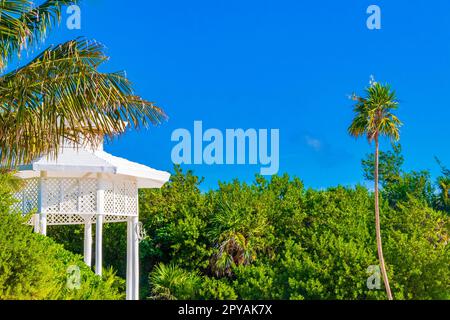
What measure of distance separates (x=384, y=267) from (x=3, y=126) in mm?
15000

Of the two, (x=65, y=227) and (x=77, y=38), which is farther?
(x=65, y=227)

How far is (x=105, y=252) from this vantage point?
28.4 metres

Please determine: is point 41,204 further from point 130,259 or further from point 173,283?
point 173,283

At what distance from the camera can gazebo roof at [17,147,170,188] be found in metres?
17.1

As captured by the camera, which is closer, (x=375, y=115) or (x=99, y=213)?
(x=99, y=213)

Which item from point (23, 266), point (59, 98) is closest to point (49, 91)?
point (59, 98)

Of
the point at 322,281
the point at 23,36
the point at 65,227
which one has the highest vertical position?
the point at 23,36

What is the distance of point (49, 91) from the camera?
11977 mm

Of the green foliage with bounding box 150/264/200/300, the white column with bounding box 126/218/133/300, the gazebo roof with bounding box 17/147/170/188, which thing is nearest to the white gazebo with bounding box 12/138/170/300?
the gazebo roof with bounding box 17/147/170/188

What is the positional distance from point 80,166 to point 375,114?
12646 millimetres

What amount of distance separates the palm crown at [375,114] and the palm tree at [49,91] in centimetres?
1505

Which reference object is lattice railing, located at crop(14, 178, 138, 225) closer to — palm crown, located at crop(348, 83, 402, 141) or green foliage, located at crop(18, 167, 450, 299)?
green foliage, located at crop(18, 167, 450, 299)

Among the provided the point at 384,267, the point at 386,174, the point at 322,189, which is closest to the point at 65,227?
the point at 322,189

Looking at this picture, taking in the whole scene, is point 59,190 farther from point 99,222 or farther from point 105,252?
point 105,252
